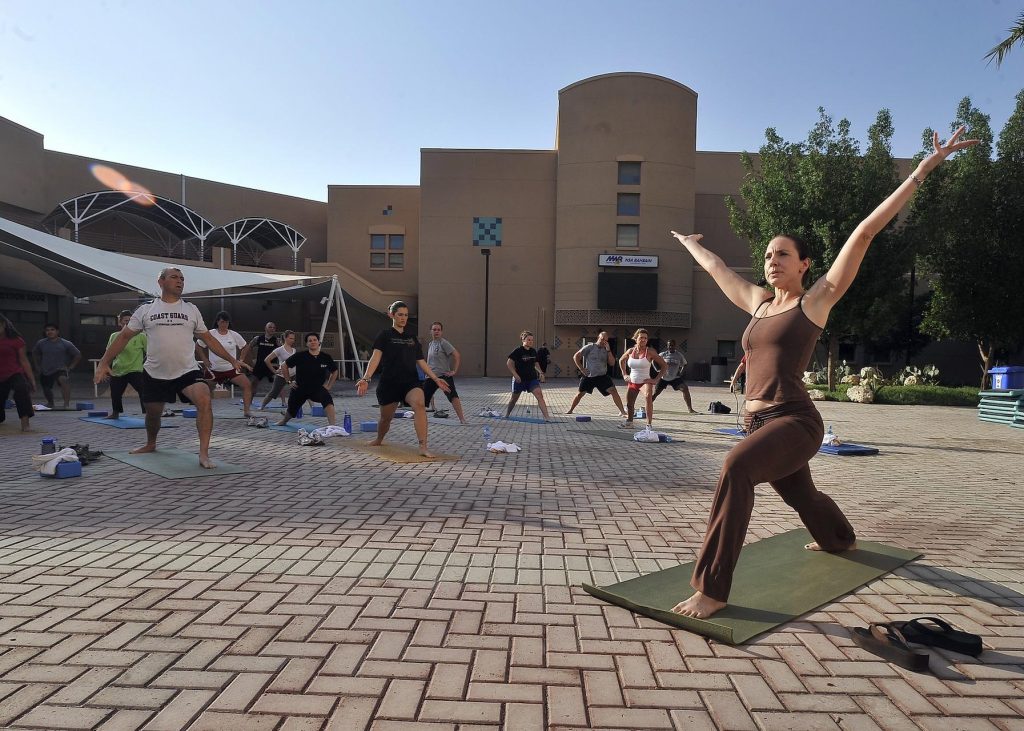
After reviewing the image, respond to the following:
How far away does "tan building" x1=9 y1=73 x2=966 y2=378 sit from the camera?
32.0 metres

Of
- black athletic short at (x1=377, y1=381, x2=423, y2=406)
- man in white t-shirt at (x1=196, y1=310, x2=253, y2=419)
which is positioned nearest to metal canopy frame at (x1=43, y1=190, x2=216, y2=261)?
man in white t-shirt at (x1=196, y1=310, x2=253, y2=419)

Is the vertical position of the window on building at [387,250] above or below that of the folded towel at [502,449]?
above

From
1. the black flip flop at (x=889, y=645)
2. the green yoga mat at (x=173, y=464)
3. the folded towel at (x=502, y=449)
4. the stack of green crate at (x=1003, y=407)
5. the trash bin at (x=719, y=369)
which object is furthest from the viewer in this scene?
the trash bin at (x=719, y=369)

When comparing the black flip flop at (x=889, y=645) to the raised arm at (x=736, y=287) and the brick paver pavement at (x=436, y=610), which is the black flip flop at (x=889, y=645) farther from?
the raised arm at (x=736, y=287)

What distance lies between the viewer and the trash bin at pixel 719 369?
1172 inches

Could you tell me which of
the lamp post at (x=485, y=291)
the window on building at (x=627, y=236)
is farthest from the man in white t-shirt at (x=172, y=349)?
the window on building at (x=627, y=236)

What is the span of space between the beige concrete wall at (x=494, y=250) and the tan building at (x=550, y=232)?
61 mm

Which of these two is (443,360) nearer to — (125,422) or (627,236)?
(125,422)

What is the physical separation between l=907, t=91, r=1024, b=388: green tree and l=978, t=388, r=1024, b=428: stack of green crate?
7.43 m

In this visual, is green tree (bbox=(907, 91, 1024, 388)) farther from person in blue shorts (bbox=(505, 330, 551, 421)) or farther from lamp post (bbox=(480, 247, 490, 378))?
lamp post (bbox=(480, 247, 490, 378))

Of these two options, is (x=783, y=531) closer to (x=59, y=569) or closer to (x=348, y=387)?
(x=59, y=569)

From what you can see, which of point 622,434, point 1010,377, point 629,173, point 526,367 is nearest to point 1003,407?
point 1010,377

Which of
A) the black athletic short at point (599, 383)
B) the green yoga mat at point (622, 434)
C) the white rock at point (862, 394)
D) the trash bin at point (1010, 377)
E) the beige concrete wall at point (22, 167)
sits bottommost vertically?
the green yoga mat at point (622, 434)

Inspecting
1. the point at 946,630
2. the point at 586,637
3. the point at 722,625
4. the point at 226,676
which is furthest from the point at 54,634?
the point at 946,630
